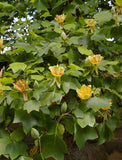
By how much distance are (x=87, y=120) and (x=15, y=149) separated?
1.26 feet

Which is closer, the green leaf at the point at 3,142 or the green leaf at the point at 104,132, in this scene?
the green leaf at the point at 3,142

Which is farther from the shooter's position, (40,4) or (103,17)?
(40,4)

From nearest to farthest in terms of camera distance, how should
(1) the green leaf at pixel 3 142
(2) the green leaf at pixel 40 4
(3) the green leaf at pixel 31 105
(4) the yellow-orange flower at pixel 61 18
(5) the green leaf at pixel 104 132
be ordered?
1. (3) the green leaf at pixel 31 105
2. (1) the green leaf at pixel 3 142
3. (5) the green leaf at pixel 104 132
4. (4) the yellow-orange flower at pixel 61 18
5. (2) the green leaf at pixel 40 4

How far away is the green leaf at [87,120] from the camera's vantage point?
2.79 ft

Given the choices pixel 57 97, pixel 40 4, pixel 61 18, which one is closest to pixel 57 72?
pixel 57 97

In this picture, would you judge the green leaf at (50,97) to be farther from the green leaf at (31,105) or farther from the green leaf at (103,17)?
the green leaf at (103,17)

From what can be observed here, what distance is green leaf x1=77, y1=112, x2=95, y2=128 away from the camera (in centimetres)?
85

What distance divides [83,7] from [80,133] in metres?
1.07

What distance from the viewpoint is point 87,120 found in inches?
33.9

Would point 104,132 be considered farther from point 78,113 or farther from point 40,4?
point 40,4

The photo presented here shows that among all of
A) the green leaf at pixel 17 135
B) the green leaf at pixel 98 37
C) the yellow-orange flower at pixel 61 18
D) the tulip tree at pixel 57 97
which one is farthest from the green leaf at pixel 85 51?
the green leaf at pixel 17 135

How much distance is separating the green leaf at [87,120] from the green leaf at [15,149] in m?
0.34

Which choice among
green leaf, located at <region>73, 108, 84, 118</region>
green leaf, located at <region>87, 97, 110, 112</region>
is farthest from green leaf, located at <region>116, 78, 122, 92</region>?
green leaf, located at <region>73, 108, 84, 118</region>

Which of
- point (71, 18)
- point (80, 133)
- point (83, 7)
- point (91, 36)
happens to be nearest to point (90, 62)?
point (91, 36)
